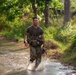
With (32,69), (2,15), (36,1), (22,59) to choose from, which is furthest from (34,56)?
(2,15)

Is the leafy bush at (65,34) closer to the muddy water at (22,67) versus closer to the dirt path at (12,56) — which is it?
the dirt path at (12,56)

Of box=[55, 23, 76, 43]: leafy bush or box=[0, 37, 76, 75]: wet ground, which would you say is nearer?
box=[0, 37, 76, 75]: wet ground

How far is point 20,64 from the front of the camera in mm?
13328

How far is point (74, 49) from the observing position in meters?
14.8

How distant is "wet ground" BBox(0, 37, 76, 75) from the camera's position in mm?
11705

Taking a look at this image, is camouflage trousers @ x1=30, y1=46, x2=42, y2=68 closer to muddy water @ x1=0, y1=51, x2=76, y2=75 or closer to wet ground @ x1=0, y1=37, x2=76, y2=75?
wet ground @ x1=0, y1=37, x2=76, y2=75

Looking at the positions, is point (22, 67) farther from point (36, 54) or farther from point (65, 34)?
point (65, 34)

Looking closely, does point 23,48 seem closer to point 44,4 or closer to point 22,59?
point 22,59

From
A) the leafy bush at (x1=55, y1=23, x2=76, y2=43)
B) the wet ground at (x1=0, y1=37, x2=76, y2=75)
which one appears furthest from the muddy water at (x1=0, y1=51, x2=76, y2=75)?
the leafy bush at (x1=55, y1=23, x2=76, y2=43)

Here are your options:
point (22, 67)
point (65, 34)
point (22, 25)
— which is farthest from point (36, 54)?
point (22, 25)

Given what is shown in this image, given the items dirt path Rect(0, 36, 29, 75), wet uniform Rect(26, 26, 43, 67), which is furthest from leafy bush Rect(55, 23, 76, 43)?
wet uniform Rect(26, 26, 43, 67)

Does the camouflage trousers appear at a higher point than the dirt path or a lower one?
higher

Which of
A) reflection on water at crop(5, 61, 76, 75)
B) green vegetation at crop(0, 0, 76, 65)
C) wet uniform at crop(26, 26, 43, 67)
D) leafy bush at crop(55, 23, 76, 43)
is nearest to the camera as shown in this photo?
reflection on water at crop(5, 61, 76, 75)

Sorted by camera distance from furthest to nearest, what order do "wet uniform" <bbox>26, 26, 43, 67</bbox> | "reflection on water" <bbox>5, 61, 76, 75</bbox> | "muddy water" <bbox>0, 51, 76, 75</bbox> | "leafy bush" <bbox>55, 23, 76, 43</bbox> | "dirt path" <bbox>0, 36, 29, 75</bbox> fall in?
"leafy bush" <bbox>55, 23, 76, 43</bbox>
"dirt path" <bbox>0, 36, 29, 75</bbox>
"wet uniform" <bbox>26, 26, 43, 67</bbox>
"muddy water" <bbox>0, 51, 76, 75</bbox>
"reflection on water" <bbox>5, 61, 76, 75</bbox>
